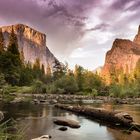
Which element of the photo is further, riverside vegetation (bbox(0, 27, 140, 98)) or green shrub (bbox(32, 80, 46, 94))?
green shrub (bbox(32, 80, 46, 94))

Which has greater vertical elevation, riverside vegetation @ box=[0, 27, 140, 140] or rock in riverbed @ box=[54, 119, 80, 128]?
riverside vegetation @ box=[0, 27, 140, 140]

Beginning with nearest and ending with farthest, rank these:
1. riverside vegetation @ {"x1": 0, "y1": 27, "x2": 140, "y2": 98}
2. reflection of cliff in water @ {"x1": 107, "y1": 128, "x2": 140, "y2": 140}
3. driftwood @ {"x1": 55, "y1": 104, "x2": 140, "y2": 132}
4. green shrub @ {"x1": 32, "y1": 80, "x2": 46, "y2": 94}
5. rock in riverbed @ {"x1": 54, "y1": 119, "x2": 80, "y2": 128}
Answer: reflection of cliff in water @ {"x1": 107, "y1": 128, "x2": 140, "y2": 140}, driftwood @ {"x1": 55, "y1": 104, "x2": 140, "y2": 132}, rock in riverbed @ {"x1": 54, "y1": 119, "x2": 80, "y2": 128}, riverside vegetation @ {"x1": 0, "y1": 27, "x2": 140, "y2": 98}, green shrub @ {"x1": 32, "y1": 80, "x2": 46, "y2": 94}

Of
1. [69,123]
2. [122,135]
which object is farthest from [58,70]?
[122,135]

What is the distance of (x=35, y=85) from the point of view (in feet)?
223

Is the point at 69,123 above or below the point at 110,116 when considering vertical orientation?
below

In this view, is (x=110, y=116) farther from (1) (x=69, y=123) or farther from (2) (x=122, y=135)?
(2) (x=122, y=135)

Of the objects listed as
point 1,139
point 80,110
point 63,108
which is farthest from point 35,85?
point 1,139

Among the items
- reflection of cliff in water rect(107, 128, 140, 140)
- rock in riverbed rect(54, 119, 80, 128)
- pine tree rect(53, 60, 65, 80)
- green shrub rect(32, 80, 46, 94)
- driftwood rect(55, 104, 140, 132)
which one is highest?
pine tree rect(53, 60, 65, 80)

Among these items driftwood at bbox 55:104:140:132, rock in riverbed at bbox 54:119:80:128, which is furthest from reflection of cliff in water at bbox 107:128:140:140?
rock in riverbed at bbox 54:119:80:128

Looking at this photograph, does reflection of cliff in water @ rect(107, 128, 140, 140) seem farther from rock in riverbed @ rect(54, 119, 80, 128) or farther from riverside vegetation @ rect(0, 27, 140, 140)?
riverside vegetation @ rect(0, 27, 140, 140)

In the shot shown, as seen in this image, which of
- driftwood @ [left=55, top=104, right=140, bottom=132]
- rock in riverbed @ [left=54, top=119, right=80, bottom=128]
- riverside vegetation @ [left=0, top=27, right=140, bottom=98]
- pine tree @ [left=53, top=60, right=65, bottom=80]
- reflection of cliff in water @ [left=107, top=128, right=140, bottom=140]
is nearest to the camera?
reflection of cliff in water @ [left=107, top=128, right=140, bottom=140]

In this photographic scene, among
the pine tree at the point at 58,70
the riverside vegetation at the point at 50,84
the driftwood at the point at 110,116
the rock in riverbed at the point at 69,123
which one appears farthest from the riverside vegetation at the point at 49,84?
the rock in riverbed at the point at 69,123

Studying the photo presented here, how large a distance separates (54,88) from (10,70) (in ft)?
50.7

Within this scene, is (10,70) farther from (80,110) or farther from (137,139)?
(137,139)
